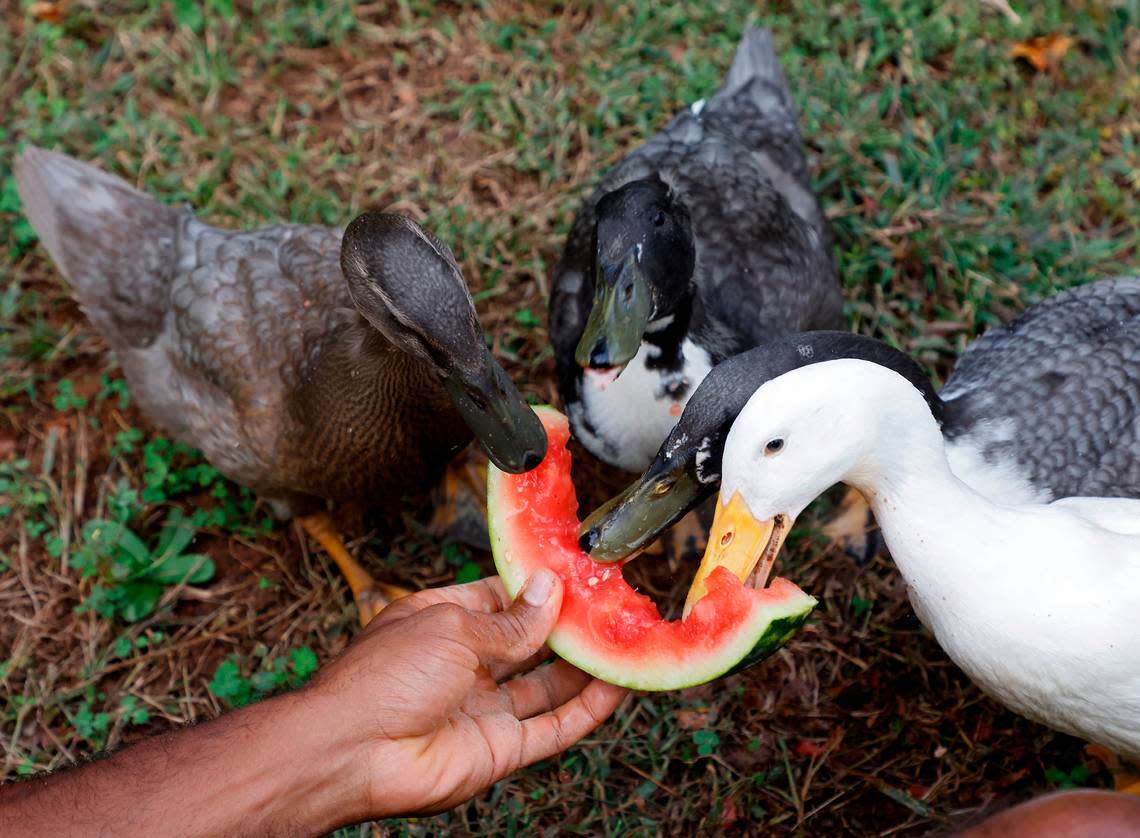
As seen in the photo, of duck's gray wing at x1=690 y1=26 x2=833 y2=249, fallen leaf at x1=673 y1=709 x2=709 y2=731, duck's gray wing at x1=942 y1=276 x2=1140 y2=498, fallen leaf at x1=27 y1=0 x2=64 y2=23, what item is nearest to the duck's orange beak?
duck's gray wing at x1=942 y1=276 x2=1140 y2=498

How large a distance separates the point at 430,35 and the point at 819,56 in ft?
5.97

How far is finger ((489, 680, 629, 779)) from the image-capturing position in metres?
2.61

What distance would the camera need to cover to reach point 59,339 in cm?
441

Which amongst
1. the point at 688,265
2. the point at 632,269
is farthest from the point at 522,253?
the point at 632,269

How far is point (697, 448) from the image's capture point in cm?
272

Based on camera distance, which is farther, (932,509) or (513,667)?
(513,667)

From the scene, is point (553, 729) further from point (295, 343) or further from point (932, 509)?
point (295, 343)

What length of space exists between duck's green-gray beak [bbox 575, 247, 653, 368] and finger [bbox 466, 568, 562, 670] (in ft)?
2.07

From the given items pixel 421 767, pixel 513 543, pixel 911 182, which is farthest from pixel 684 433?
pixel 911 182

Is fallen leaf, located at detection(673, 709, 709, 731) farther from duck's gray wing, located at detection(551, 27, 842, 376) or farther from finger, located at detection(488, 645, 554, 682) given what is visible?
duck's gray wing, located at detection(551, 27, 842, 376)

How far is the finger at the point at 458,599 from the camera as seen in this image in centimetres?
273

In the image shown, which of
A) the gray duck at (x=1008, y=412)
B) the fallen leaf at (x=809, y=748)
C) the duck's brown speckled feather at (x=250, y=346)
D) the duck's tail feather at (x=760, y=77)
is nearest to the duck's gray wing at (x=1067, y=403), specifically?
the gray duck at (x=1008, y=412)

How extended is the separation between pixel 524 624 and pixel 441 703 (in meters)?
0.29

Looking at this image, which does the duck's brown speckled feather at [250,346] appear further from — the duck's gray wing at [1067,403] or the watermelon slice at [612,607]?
the duck's gray wing at [1067,403]
